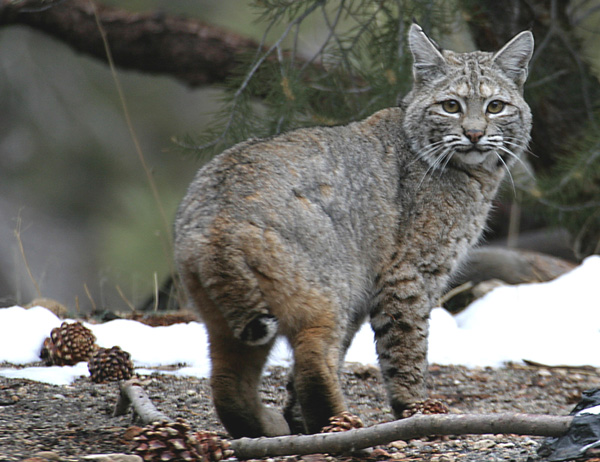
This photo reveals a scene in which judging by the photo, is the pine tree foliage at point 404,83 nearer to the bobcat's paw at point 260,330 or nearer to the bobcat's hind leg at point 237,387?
the bobcat's hind leg at point 237,387

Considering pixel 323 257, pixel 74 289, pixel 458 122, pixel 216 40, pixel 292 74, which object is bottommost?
pixel 74 289

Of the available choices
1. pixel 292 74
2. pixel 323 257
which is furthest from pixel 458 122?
pixel 292 74

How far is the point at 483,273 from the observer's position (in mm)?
6344

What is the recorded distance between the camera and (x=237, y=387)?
9.86 ft

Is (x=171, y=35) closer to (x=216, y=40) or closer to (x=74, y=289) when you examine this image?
(x=216, y=40)

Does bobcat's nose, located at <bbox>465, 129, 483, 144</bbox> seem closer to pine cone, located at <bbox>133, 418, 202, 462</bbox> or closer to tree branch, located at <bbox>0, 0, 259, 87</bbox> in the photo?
pine cone, located at <bbox>133, 418, 202, 462</bbox>

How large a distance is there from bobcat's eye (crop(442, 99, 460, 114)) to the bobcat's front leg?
85 cm

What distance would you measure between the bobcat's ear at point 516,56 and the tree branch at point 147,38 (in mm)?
4565

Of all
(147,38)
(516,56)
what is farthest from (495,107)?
(147,38)

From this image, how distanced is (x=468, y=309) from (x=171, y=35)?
185 inches

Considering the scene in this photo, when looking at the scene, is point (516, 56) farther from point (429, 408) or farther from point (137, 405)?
point (137, 405)

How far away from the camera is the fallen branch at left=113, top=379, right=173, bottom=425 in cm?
270

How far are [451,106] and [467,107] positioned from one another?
9 centimetres

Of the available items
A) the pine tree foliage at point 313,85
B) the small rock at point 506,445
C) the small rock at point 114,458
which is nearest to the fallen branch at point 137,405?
the small rock at point 114,458
